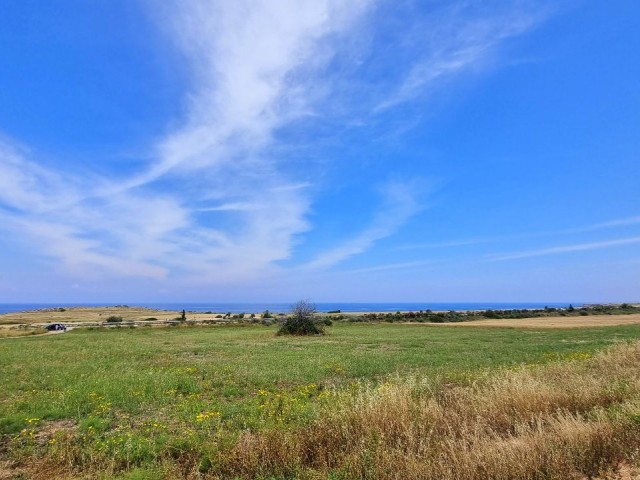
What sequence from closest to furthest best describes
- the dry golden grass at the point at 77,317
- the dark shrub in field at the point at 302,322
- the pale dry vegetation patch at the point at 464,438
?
1. the pale dry vegetation patch at the point at 464,438
2. the dark shrub in field at the point at 302,322
3. the dry golden grass at the point at 77,317

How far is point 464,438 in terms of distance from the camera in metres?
7.19

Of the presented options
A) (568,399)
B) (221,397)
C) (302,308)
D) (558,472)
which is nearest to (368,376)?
(221,397)

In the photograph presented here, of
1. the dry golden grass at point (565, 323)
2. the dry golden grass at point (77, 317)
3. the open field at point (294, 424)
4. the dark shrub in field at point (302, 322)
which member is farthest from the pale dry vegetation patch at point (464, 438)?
the dry golden grass at point (77, 317)

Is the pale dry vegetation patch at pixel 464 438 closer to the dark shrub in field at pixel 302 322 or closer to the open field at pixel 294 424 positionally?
the open field at pixel 294 424

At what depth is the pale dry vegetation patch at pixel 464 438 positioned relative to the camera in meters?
6.03

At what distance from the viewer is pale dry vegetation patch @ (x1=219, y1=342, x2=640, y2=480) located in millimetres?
6027

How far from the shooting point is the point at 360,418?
799 centimetres

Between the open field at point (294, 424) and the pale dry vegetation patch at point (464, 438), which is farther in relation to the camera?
the open field at point (294, 424)

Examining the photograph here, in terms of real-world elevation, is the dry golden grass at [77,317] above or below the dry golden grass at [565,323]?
above

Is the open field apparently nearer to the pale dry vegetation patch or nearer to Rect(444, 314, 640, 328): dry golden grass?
the pale dry vegetation patch

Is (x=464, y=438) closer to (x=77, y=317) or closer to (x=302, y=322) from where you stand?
(x=302, y=322)

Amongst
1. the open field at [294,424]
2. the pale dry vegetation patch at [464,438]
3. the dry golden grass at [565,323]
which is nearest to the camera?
the pale dry vegetation patch at [464,438]

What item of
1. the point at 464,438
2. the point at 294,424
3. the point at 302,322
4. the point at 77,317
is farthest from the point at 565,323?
the point at 77,317

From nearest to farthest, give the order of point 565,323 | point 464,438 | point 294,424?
point 464,438
point 294,424
point 565,323
